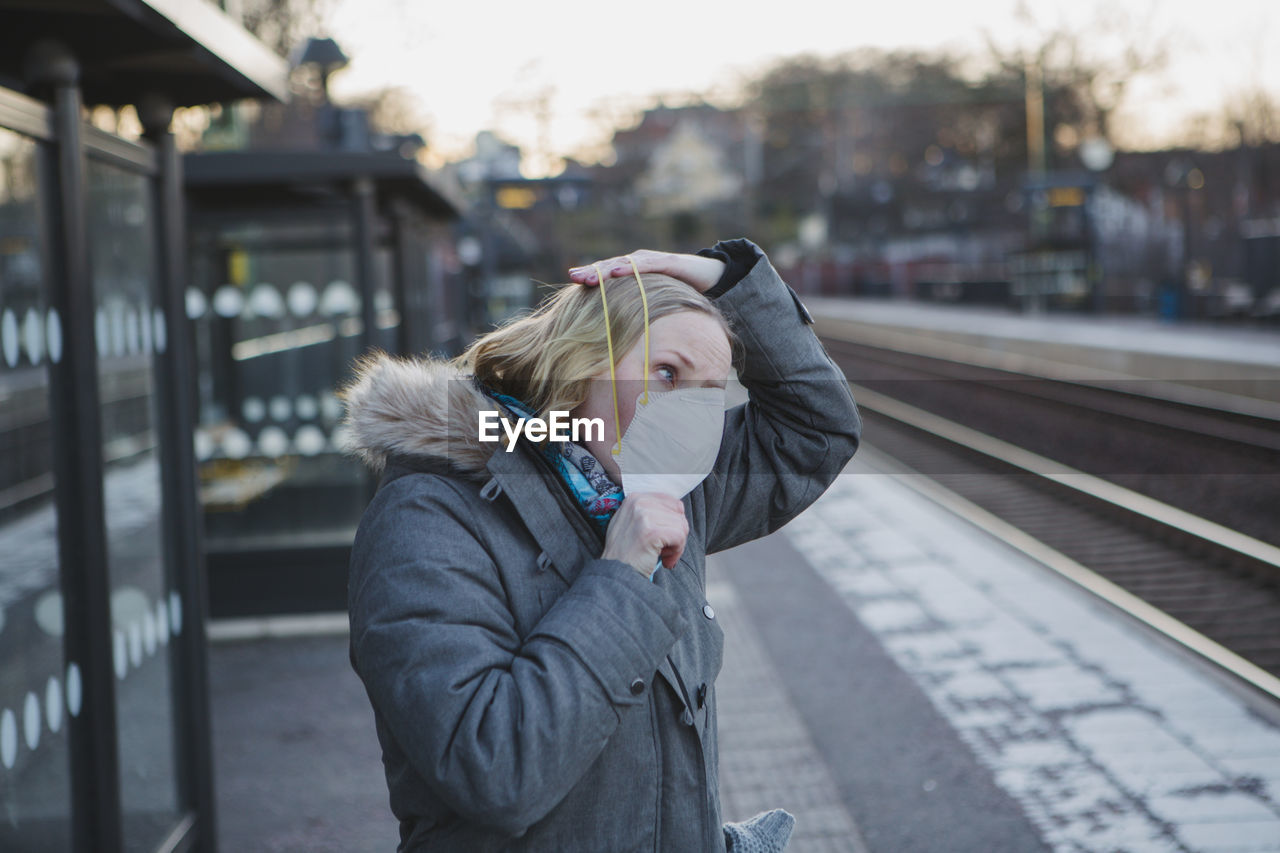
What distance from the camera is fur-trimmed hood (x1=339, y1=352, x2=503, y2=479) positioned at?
1741mm

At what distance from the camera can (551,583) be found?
1.70m

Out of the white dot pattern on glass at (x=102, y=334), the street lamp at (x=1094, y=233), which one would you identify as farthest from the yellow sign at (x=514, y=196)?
the white dot pattern on glass at (x=102, y=334)

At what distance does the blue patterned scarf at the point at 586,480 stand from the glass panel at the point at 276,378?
5.51 meters

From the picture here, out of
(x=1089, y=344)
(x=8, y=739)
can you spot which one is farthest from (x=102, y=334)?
(x=1089, y=344)

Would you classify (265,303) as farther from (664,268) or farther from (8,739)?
(664,268)

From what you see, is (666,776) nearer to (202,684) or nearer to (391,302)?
(202,684)

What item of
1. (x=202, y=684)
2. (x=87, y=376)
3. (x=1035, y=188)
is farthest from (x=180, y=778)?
(x=1035, y=188)

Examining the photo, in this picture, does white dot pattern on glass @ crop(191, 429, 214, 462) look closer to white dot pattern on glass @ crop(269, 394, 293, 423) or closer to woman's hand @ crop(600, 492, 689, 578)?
white dot pattern on glass @ crop(269, 394, 293, 423)

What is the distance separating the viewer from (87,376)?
9.71 feet

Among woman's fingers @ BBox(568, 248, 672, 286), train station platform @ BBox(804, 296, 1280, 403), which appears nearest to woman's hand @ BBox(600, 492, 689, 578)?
woman's fingers @ BBox(568, 248, 672, 286)

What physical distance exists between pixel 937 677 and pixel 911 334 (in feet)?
90.8

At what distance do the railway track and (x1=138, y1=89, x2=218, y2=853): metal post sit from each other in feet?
6.66

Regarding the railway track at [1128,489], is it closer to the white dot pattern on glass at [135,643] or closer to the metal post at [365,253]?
the white dot pattern on glass at [135,643]

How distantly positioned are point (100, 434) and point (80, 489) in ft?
0.47
